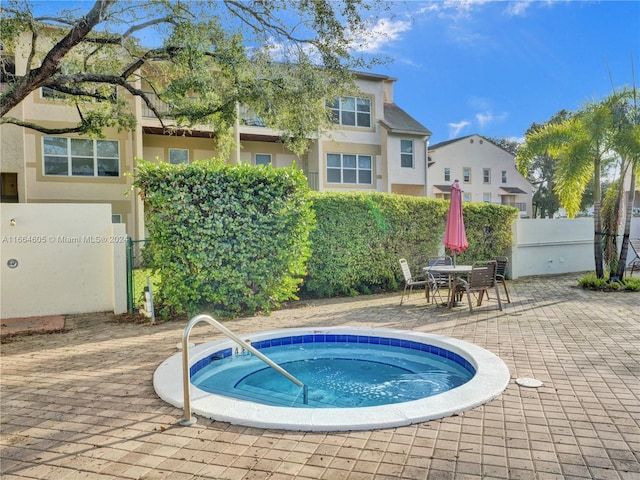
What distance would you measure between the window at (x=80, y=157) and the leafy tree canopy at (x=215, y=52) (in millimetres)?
6126

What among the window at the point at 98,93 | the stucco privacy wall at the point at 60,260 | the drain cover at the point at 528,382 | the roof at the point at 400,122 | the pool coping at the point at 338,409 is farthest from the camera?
the roof at the point at 400,122

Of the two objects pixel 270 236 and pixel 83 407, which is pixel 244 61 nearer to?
pixel 270 236

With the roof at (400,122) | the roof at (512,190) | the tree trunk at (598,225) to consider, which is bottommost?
the tree trunk at (598,225)

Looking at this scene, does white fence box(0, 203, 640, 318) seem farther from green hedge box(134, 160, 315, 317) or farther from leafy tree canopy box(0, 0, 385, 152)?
leafy tree canopy box(0, 0, 385, 152)

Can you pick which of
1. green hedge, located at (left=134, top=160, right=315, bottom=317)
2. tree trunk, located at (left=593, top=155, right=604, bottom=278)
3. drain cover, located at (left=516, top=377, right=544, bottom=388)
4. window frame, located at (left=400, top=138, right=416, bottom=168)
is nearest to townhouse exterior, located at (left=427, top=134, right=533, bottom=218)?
window frame, located at (left=400, top=138, right=416, bottom=168)

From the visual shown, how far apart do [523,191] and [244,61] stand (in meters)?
33.6

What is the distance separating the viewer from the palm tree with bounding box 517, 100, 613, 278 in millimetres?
11836

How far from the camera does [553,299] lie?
414 inches

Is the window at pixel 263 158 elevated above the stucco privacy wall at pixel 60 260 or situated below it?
above

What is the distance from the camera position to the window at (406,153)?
915 inches

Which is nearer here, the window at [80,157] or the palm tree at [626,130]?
the palm tree at [626,130]

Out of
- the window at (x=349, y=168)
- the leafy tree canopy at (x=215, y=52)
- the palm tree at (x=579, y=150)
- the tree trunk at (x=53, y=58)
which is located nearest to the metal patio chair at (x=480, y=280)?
the leafy tree canopy at (x=215, y=52)

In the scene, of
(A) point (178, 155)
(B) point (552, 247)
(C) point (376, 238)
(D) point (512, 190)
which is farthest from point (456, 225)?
(D) point (512, 190)

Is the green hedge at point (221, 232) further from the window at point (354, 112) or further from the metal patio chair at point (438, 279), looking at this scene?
the window at point (354, 112)
